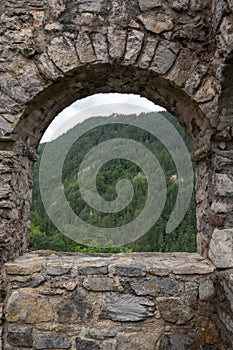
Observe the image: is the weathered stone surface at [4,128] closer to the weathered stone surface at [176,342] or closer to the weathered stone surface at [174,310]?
the weathered stone surface at [174,310]

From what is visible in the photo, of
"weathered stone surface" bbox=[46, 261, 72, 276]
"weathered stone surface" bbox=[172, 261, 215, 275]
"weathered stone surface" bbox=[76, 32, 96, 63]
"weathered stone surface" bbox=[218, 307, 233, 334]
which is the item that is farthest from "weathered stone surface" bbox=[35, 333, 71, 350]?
"weathered stone surface" bbox=[76, 32, 96, 63]

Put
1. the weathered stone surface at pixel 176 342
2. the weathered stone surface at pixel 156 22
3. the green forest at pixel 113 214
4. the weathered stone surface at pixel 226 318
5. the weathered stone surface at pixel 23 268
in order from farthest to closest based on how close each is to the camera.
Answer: the green forest at pixel 113 214
the weathered stone surface at pixel 156 22
the weathered stone surface at pixel 23 268
the weathered stone surface at pixel 176 342
the weathered stone surface at pixel 226 318

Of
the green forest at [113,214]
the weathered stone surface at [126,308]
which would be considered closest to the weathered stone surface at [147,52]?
the weathered stone surface at [126,308]

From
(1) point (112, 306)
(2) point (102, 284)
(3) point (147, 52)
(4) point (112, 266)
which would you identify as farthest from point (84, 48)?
(1) point (112, 306)

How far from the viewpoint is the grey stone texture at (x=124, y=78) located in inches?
86.4

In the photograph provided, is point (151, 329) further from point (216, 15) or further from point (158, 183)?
point (158, 183)

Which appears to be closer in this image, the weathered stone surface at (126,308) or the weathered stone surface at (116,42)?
the weathered stone surface at (126,308)

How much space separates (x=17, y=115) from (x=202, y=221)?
1.67m

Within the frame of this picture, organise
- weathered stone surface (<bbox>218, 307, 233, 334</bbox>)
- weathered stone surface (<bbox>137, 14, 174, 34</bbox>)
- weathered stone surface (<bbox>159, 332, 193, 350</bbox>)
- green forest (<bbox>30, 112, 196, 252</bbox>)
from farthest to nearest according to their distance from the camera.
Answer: green forest (<bbox>30, 112, 196, 252</bbox>), weathered stone surface (<bbox>137, 14, 174, 34</bbox>), weathered stone surface (<bbox>159, 332, 193, 350</bbox>), weathered stone surface (<bbox>218, 307, 233, 334</bbox>)

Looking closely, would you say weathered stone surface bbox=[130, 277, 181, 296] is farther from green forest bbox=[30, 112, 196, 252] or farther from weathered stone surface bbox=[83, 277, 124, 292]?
green forest bbox=[30, 112, 196, 252]

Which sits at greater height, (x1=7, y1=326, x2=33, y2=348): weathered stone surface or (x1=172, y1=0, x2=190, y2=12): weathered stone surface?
(x1=172, y1=0, x2=190, y2=12): weathered stone surface

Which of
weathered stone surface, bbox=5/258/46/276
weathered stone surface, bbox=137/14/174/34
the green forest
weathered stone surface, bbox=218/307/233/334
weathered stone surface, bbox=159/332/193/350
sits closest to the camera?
weathered stone surface, bbox=218/307/233/334

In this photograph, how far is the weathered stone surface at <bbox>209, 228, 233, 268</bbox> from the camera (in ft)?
7.20

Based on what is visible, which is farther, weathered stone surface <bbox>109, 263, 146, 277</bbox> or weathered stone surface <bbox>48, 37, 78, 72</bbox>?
weathered stone surface <bbox>48, 37, 78, 72</bbox>
